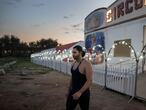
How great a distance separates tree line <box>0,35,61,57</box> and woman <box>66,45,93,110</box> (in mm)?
102646

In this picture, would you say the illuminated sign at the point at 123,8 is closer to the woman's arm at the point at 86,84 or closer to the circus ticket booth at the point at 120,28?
the circus ticket booth at the point at 120,28

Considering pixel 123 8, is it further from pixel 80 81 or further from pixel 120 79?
pixel 80 81

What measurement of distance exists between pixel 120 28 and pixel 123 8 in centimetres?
177

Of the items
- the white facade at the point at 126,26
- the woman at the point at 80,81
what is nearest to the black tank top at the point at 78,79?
the woman at the point at 80,81

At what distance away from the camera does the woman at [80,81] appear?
425 cm

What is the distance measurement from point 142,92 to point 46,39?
118518mm

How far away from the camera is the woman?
425 centimetres

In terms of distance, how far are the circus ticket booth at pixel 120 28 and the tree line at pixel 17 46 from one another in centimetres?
8233

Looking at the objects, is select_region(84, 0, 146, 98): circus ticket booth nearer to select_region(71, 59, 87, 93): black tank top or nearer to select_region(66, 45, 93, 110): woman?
select_region(66, 45, 93, 110): woman

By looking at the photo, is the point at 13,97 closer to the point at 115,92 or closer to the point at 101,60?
the point at 115,92

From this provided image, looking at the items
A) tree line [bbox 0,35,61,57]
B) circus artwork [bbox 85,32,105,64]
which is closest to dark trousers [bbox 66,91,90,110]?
circus artwork [bbox 85,32,105,64]

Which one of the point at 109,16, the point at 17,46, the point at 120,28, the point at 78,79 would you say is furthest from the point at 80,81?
the point at 17,46

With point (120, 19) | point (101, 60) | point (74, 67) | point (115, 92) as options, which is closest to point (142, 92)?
point (115, 92)

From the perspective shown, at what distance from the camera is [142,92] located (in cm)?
974
